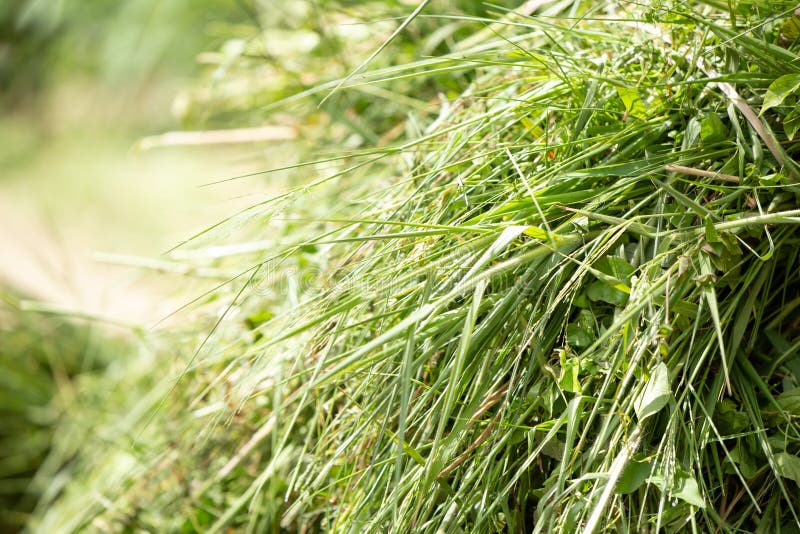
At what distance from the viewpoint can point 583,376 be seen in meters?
0.65

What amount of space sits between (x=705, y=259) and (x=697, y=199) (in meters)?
0.06

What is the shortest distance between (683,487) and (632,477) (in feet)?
0.12

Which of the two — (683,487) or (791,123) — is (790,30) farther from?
(683,487)

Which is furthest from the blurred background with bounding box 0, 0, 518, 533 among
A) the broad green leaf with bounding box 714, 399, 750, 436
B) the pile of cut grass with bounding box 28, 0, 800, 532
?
the broad green leaf with bounding box 714, 399, 750, 436

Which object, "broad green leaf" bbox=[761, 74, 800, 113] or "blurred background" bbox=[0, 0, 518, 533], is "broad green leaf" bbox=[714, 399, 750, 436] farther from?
"blurred background" bbox=[0, 0, 518, 533]

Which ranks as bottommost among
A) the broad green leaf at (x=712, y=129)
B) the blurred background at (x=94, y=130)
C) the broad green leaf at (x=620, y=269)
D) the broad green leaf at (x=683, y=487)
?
the blurred background at (x=94, y=130)

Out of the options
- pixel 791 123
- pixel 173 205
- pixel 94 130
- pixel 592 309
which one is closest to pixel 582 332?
pixel 592 309

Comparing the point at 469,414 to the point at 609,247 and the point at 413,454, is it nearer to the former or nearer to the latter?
the point at 413,454

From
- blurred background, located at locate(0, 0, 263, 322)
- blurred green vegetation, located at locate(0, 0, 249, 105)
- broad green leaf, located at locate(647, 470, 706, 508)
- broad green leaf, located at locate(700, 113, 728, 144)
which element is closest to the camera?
broad green leaf, located at locate(647, 470, 706, 508)

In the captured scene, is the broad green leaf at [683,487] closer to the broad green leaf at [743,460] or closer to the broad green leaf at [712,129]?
the broad green leaf at [743,460]

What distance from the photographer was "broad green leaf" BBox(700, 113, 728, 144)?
658 millimetres

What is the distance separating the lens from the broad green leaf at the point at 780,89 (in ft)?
2.02

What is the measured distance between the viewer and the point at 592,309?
67cm

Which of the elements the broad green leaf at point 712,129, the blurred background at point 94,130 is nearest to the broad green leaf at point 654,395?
the broad green leaf at point 712,129
